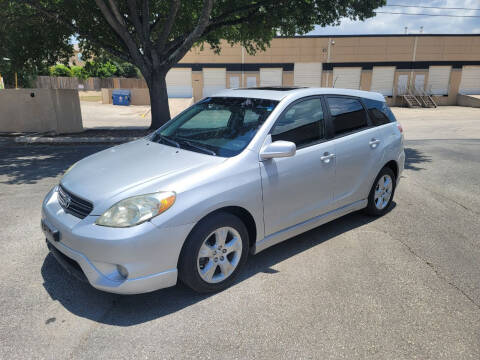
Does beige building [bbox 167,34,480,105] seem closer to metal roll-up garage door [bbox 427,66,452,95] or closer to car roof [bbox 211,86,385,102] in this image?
metal roll-up garage door [bbox 427,66,452,95]

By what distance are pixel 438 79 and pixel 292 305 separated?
3827 centimetres

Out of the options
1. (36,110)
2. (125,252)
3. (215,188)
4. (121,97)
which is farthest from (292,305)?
(121,97)

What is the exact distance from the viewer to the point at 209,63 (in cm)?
3516

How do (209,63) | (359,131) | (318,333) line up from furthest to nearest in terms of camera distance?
(209,63) < (359,131) < (318,333)

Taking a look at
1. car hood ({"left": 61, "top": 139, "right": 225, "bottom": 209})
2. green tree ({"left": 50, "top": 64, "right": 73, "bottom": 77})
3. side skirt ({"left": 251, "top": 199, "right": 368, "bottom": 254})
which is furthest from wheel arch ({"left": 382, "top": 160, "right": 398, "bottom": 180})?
green tree ({"left": 50, "top": 64, "right": 73, "bottom": 77})

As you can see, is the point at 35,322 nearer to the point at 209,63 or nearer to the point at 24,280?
the point at 24,280

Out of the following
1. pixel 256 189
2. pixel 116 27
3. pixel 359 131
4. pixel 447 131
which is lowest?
pixel 447 131

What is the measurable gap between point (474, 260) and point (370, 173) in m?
1.45

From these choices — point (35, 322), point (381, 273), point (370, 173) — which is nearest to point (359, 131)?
point (370, 173)

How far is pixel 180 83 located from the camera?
36.2 metres

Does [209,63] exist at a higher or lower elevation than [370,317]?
higher

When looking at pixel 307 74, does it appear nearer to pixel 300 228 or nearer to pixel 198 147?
pixel 300 228

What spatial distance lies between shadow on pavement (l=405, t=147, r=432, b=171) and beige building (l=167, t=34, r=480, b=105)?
25.3 m

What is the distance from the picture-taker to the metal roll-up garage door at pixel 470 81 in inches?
1369
